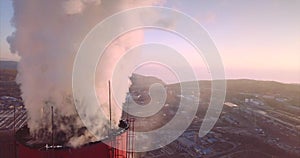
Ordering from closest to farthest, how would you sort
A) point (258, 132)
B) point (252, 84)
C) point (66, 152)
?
1. point (66, 152)
2. point (258, 132)
3. point (252, 84)

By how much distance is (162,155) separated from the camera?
1263 cm

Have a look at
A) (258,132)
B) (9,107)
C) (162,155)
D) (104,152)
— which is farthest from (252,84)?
(104,152)

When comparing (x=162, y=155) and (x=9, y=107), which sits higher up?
(x=9, y=107)

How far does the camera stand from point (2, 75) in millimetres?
19438

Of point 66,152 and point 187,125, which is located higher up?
point 66,152

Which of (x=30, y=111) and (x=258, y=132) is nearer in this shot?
(x=30, y=111)

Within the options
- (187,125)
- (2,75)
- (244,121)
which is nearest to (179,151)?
(187,125)

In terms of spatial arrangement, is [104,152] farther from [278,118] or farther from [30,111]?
[278,118]

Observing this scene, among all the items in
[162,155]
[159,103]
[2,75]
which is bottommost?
[162,155]

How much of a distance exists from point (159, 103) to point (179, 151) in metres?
5.96

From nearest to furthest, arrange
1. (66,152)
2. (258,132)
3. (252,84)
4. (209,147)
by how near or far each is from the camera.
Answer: (66,152)
(209,147)
(258,132)
(252,84)

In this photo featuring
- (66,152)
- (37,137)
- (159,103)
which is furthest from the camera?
(159,103)

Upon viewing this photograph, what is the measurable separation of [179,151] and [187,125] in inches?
179

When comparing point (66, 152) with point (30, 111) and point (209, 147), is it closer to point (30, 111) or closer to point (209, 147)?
point (30, 111)
